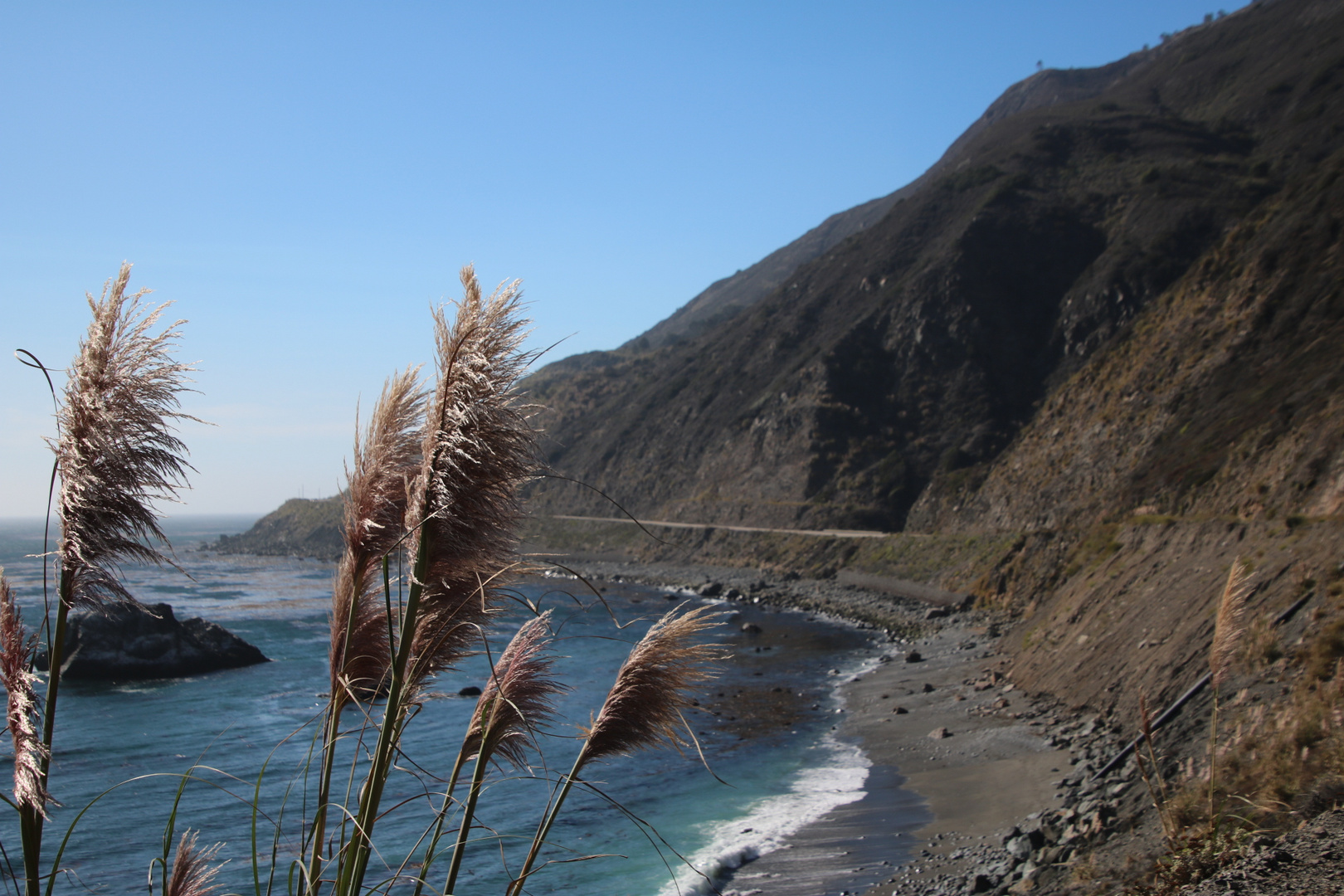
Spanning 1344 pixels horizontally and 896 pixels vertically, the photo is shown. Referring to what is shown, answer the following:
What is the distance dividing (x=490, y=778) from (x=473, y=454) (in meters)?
15.3

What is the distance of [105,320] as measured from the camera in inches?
94.3

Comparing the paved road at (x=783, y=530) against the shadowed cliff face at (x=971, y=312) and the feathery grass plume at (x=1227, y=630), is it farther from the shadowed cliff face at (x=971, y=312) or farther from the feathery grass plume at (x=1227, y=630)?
the feathery grass plume at (x=1227, y=630)

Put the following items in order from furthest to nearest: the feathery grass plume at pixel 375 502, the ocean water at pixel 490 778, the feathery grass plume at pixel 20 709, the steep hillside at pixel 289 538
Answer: the steep hillside at pixel 289 538 → the ocean water at pixel 490 778 → the feathery grass plume at pixel 375 502 → the feathery grass plume at pixel 20 709

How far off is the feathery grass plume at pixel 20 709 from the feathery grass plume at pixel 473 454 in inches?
37.6

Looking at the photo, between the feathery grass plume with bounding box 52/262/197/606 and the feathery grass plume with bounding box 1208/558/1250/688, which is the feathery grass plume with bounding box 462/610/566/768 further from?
the feathery grass plume with bounding box 1208/558/1250/688

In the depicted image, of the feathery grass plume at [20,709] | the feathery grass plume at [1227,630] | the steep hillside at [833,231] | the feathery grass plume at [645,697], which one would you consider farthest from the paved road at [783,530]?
the steep hillside at [833,231]

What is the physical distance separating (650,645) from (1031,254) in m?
65.0

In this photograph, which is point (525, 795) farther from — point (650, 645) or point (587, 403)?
point (587, 403)

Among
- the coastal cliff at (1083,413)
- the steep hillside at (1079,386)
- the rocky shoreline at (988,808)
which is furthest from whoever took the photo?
the steep hillside at (1079,386)

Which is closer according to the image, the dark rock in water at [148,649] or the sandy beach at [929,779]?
the sandy beach at [929,779]

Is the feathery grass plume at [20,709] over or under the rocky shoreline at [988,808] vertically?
over

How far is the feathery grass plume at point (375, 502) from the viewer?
7.86 ft

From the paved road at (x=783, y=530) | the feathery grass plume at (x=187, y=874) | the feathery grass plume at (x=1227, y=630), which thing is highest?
the feathery grass plume at (x=187, y=874)

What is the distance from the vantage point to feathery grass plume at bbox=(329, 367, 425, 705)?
7.86 feet
